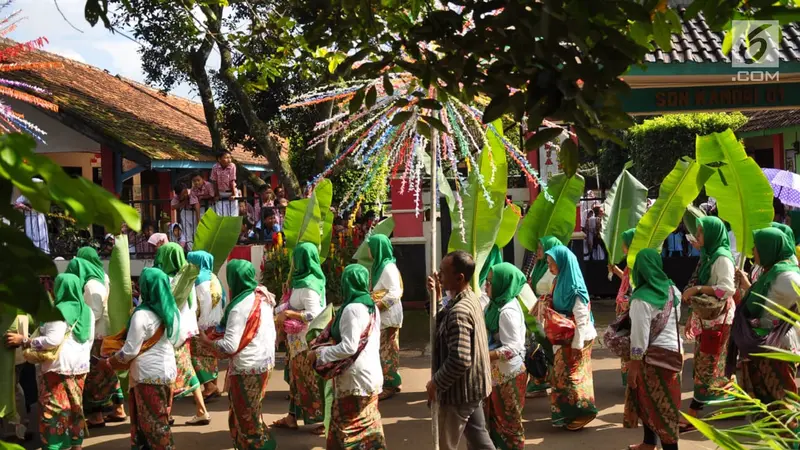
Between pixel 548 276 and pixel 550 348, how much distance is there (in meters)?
0.97

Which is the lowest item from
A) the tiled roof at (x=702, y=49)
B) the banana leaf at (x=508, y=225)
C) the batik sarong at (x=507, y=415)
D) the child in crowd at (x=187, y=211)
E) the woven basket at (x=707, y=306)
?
the batik sarong at (x=507, y=415)

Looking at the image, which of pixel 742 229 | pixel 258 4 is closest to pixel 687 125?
pixel 258 4

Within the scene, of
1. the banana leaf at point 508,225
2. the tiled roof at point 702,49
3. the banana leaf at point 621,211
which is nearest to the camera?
the banana leaf at point 508,225

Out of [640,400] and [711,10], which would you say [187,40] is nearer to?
[640,400]

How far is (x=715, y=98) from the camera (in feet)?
37.6

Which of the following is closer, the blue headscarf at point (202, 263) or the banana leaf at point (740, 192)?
the banana leaf at point (740, 192)

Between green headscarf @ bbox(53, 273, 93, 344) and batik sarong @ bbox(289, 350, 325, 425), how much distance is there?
179 centimetres

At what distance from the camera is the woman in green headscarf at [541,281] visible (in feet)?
27.5

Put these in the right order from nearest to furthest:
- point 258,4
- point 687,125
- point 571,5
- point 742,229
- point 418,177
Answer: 1. point 571,5
2. point 418,177
3. point 742,229
4. point 258,4
5. point 687,125

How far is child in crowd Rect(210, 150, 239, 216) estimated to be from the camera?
47.2ft

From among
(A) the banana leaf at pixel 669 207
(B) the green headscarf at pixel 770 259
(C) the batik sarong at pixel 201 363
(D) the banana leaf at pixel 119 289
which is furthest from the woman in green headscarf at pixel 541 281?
(D) the banana leaf at pixel 119 289

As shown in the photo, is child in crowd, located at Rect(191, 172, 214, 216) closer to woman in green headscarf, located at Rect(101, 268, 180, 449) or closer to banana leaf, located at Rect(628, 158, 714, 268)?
woman in green headscarf, located at Rect(101, 268, 180, 449)

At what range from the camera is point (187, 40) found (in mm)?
14586

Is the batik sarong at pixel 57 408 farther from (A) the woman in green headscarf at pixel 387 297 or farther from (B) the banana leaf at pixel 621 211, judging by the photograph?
(B) the banana leaf at pixel 621 211
